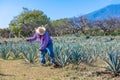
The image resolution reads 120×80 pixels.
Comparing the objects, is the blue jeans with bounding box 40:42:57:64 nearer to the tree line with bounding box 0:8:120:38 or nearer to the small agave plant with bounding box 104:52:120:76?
the small agave plant with bounding box 104:52:120:76

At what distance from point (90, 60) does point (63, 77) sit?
148 inches

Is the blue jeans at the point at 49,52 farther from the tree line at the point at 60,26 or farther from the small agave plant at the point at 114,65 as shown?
the tree line at the point at 60,26

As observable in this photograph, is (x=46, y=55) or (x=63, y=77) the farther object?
(x=46, y=55)

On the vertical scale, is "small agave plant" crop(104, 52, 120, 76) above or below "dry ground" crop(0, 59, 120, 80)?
above

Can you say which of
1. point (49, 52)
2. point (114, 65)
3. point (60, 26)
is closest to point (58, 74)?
point (114, 65)

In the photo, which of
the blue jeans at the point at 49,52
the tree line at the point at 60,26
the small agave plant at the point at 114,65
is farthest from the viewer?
the tree line at the point at 60,26

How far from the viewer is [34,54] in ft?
51.4

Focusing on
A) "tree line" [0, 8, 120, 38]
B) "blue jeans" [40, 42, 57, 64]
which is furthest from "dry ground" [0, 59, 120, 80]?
"tree line" [0, 8, 120, 38]

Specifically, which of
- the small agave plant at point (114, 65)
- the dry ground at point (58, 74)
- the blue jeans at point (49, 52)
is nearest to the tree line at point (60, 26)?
the blue jeans at point (49, 52)

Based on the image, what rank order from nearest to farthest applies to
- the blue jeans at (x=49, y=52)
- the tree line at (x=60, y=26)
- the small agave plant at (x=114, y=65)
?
the small agave plant at (x=114, y=65)
the blue jeans at (x=49, y=52)
the tree line at (x=60, y=26)

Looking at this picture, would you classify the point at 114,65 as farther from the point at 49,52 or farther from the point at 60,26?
the point at 60,26

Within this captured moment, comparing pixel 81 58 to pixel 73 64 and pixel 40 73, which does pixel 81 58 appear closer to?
pixel 73 64

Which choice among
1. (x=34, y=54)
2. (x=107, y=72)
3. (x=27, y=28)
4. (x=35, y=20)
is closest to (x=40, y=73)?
(x=107, y=72)

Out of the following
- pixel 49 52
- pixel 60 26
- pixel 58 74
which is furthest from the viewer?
pixel 60 26
